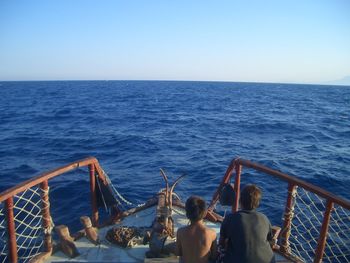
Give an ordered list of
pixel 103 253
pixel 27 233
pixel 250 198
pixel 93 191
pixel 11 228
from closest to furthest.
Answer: pixel 250 198, pixel 11 228, pixel 103 253, pixel 93 191, pixel 27 233

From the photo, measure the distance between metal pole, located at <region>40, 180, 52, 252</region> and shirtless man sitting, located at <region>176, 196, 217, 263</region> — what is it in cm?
238

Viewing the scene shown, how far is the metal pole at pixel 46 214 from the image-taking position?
511 centimetres

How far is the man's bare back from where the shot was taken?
13.2 feet

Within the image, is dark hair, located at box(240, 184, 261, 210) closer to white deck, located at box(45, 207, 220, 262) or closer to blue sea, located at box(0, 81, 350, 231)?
white deck, located at box(45, 207, 220, 262)

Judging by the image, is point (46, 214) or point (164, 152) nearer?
point (46, 214)

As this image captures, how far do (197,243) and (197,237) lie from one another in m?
0.07

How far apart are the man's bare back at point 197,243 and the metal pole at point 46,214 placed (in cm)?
237

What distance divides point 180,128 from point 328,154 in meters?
13.1

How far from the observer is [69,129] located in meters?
Result: 27.7

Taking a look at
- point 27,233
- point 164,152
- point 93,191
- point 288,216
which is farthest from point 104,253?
point 164,152


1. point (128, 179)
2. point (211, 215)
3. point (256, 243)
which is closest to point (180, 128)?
point (128, 179)

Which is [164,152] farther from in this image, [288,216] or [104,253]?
[288,216]

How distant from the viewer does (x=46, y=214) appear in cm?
528

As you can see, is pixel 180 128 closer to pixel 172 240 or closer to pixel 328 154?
pixel 328 154
